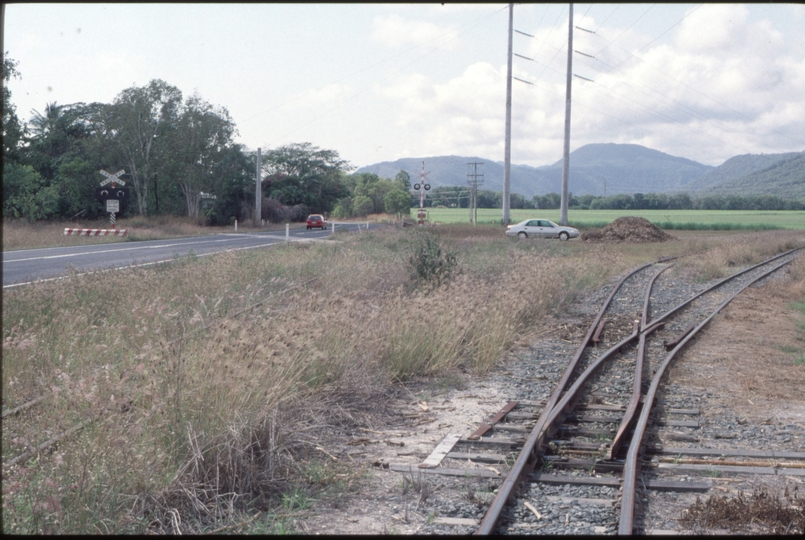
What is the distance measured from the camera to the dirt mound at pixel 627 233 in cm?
4378

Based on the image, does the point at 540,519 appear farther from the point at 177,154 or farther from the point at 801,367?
the point at 177,154

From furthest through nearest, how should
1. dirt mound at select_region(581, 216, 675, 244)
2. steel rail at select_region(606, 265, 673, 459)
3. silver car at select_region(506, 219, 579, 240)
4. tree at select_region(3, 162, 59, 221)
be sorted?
1. silver car at select_region(506, 219, 579, 240)
2. dirt mound at select_region(581, 216, 675, 244)
3. tree at select_region(3, 162, 59, 221)
4. steel rail at select_region(606, 265, 673, 459)

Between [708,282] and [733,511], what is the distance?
61.9 feet

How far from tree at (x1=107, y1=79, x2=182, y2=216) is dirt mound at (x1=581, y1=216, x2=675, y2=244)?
108 ft

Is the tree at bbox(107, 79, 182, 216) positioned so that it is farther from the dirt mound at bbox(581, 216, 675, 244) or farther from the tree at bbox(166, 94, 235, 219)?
the dirt mound at bbox(581, 216, 675, 244)

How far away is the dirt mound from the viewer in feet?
144

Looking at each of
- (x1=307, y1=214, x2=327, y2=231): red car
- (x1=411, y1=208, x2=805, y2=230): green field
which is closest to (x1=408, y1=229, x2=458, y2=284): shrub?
(x1=307, y1=214, x2=327, y2=231): red car

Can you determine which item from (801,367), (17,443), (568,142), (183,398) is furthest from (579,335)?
(568,142)

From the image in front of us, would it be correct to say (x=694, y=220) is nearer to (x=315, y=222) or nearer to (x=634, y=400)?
(x=315, y=222)

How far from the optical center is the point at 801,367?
32.1ft

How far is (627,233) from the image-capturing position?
146 ft

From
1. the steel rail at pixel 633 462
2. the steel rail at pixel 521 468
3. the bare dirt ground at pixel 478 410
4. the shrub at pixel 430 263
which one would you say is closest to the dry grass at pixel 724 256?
the bare dirt ground at pixel 478 410

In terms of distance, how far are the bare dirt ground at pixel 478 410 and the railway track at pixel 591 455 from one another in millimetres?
244

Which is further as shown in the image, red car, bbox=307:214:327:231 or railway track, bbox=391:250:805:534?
red car, bbox=307:214:327:231
